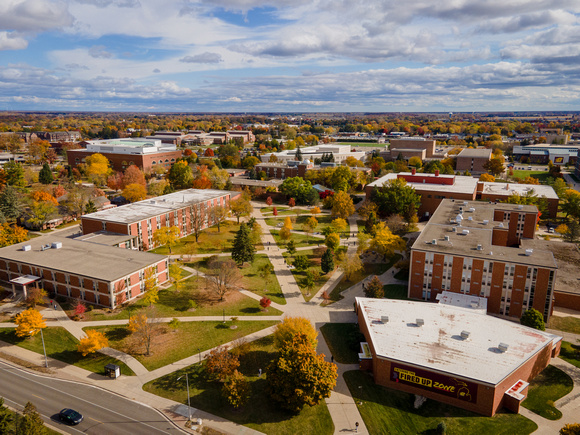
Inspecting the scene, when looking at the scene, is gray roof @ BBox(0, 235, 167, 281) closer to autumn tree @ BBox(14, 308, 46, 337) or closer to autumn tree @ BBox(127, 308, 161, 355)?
autumn tree @ BBox(14, 308, 46, 337)

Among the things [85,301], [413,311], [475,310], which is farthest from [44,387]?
[475,310]

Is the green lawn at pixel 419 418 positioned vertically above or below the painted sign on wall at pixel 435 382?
below

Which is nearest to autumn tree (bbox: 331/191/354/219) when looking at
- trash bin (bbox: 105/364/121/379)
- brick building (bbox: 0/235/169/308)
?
brick building (bbox: 0/235/169/308)

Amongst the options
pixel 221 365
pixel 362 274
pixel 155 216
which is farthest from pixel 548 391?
pixel 155 216

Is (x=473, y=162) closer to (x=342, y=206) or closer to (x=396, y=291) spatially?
(x=342, y=206)

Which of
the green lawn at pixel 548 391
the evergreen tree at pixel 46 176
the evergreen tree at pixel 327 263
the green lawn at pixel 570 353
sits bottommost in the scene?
the green lawn at pixel 548 391

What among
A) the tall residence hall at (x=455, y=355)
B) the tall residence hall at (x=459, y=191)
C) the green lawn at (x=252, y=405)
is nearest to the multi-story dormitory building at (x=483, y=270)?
the tall residence hall at (x=455, y=355)

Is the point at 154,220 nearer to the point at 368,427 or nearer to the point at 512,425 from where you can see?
the point at 368,427

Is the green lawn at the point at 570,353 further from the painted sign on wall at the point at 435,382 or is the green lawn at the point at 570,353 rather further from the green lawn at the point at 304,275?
the green lawn at the point at 304,275
